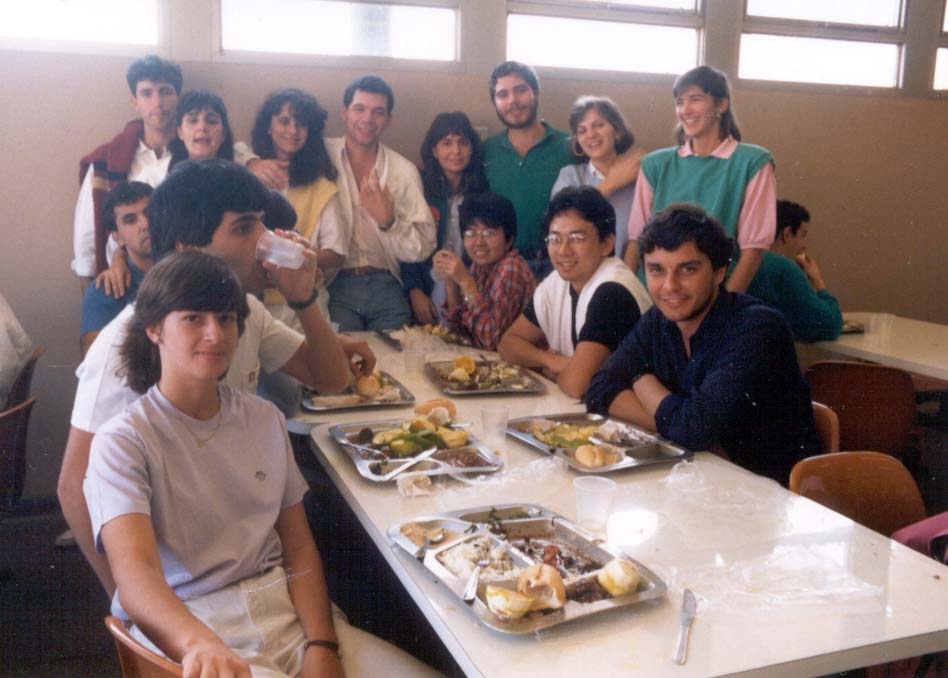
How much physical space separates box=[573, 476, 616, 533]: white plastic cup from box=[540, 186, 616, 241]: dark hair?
52.9 inches

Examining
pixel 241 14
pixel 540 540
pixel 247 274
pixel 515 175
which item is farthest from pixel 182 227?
pixel 241 14

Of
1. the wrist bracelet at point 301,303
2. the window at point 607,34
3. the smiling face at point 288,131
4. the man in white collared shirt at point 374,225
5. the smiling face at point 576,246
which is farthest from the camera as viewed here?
the window at point 607,34

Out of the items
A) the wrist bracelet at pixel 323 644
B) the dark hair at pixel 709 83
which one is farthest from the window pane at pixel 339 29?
the wrist bracelet at pixel 323 644

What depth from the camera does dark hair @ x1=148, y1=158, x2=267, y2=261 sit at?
1799 mm

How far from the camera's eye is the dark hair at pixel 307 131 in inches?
134

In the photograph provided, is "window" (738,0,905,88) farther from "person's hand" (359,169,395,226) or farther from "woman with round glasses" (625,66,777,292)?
"person's hand" (359,169,395,226)

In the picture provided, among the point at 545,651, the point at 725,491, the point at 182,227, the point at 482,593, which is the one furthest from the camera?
the point at 182,227

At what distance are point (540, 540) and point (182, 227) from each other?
3.38ft

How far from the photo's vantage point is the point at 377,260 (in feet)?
11.8

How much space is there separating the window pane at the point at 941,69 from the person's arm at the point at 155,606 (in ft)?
17.8

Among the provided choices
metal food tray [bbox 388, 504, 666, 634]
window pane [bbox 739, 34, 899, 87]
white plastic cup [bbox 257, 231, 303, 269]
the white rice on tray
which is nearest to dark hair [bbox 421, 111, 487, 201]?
white plastic cup [bbox 257, 231, 303, 269]

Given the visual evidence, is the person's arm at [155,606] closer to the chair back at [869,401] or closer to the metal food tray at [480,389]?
the metal food tray at [480,389]

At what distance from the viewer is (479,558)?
51.5 inches

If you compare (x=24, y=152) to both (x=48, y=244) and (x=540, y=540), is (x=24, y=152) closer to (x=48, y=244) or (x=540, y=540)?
(x=48, y=244)
